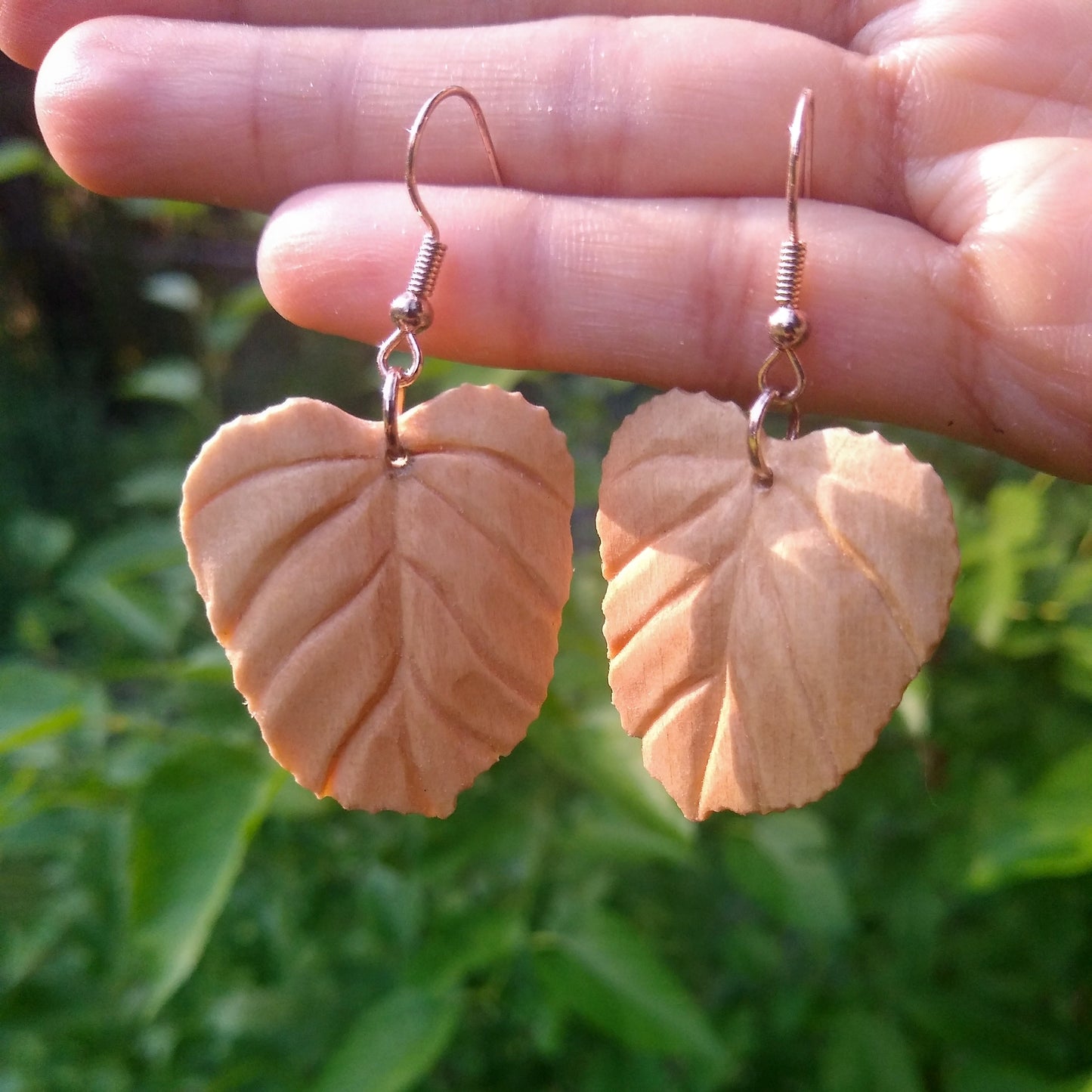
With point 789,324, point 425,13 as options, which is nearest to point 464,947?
point 789,324

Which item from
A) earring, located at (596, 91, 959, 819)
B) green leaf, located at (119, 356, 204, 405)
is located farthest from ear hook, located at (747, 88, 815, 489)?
green leaf, located at (119, 356, 204, 405)

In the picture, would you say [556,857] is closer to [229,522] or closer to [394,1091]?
[394,1091]

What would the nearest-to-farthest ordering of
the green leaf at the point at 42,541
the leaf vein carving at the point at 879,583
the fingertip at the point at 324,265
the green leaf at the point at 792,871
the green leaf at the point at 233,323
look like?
the leaf vein carving at the point at 879,583, the fingertip at the point at 324,265, the green leaf at the point at 792,871, the green leaf at the point at 233,323, the green leaf at the point at 42,541

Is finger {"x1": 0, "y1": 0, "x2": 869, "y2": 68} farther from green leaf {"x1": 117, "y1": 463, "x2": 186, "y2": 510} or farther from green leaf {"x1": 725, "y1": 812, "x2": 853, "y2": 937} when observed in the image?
green leaf {"x1": 725, "y1": 812, "x2": 853, "y2": 937}

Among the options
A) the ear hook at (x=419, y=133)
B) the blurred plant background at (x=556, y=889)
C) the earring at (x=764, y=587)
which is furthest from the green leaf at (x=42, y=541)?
the earring at (x=764, y=587)

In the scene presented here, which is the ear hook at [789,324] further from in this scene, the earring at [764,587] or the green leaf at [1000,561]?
the green leaf at [1000,561]
